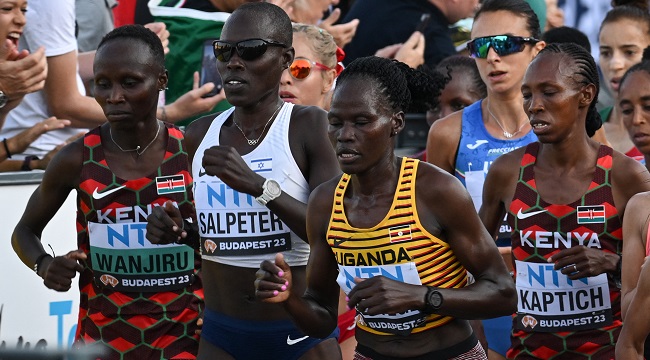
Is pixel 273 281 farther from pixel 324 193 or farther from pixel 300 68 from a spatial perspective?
pixel 300 68

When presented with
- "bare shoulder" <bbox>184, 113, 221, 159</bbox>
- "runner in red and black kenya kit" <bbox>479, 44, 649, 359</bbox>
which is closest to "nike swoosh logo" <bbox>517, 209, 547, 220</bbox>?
"runner in red and black kenya kit" <bbox>479, 44, 649, 359</bbox>

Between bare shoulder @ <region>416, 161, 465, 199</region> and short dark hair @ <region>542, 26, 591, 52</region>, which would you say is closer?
bare shoulder @ <region>416, 161, 465, 199</region>

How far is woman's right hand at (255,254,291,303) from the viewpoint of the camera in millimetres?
4316

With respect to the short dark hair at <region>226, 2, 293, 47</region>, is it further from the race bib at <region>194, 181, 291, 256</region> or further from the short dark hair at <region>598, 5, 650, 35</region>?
the short dark hair at <region>598, 5, 650, 35</region>

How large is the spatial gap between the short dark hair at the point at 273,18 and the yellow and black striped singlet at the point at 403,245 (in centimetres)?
116

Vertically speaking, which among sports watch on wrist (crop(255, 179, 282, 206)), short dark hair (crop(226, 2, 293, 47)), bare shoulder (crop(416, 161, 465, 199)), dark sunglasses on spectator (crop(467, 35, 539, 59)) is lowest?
sports watch on wrist (crop(255, 179, 282, 206))

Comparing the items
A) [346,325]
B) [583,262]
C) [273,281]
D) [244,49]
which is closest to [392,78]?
[244,49]

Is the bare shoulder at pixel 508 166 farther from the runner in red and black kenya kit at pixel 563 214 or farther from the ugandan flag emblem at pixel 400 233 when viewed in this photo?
the ugandan flag emblem at pixel 400 233

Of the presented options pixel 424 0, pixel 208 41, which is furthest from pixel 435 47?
pixel 208 41

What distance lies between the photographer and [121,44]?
565 cm

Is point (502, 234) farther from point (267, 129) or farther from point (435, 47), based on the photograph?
point (435, 47)

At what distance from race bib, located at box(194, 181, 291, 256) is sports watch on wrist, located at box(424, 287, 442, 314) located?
1137mm

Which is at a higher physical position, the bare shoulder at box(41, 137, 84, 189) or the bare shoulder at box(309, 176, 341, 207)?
the bare shoulder at box(309, 176, 341, 207)

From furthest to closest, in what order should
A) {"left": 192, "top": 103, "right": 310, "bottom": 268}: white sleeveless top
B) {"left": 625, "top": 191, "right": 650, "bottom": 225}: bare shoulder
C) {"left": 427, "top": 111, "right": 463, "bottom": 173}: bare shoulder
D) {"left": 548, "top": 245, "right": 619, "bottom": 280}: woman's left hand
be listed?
1. {"left": 427, "top": 111, "right": 463, "bottom": 173}: bare shoulder
2. {"left": 192, "top": 103, "right": 310, "bottom": 268}: white sleeveless top
3. {"left": 548, "top": 245, "right": 619, "bottom": 280}: woman's left hand
4. {"left": 625, "top": 191, "right": 650, "bottom": 225}: bare shoulder
